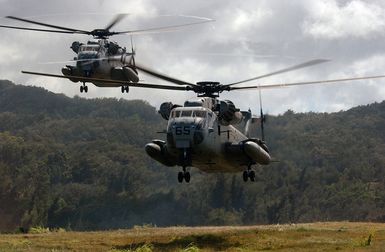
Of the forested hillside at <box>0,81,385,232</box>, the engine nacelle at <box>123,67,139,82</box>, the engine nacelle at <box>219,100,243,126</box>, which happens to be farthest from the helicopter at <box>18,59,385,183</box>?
the forested hillside at <box>0,81,385,232</box>

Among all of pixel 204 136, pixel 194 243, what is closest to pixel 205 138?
pixel 204 136

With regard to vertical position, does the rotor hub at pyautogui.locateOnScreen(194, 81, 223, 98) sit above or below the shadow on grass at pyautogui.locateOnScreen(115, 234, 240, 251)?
above

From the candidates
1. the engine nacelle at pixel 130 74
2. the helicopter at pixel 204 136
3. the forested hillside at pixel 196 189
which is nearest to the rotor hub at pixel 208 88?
the helicopter at pixel 204 136

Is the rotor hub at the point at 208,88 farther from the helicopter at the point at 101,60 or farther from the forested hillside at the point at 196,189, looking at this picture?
the forested hillside at the point at 196,189

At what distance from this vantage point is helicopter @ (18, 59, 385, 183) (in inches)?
1403

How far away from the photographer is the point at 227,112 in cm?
3909

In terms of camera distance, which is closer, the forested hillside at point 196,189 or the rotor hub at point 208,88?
the rotor hub at point 208,88

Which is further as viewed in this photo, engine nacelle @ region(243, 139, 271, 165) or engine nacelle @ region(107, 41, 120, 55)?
engine nacelle @ region(107, 41, 120, 55)

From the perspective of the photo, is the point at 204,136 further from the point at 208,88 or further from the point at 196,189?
the point at 196,189

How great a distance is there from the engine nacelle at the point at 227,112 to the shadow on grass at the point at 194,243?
694cm

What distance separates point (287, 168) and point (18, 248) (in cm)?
9008

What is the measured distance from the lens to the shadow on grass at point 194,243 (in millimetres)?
39800

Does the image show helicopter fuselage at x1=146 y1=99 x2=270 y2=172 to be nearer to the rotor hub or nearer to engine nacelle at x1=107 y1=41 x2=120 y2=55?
the rotor hub

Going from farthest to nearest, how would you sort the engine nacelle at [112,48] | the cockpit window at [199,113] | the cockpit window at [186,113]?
the engine nacelle at [112,48] < the cockpit window at [199,113] < the cockpit window at [186,113]
